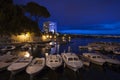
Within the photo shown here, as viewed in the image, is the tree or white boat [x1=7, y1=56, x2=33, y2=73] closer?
white boat [x1=7, y1=56, x2=33, y2=73]

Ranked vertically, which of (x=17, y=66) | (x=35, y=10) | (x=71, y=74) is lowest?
(x=71, y=74)

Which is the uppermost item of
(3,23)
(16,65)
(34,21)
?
(34,21)

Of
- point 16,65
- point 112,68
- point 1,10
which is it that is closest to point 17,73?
point 16,65

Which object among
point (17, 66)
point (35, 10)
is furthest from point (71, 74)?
point (35, 10)

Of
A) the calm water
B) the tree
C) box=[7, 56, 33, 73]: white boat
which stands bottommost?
the calm water

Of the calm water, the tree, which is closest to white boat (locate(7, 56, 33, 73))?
the calm water

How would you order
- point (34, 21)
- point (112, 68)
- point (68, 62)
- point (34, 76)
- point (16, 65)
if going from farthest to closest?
point (34, 21)
point (112, 68)
point (68, 62)
point (16, 65)
point (34, 76)

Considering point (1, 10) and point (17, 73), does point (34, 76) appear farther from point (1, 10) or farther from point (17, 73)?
point (1, 10)

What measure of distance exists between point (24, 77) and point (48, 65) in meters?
3.82

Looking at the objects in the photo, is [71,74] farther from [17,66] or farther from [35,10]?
[35,10]

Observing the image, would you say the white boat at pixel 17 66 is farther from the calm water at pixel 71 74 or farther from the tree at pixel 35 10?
the tree at pixel 35 10

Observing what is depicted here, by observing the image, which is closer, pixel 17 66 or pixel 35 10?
pixel 17 66

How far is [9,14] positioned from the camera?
41500 mm

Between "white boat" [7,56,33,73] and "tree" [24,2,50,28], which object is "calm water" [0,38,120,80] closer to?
"white boat" [7,56,33,73]
